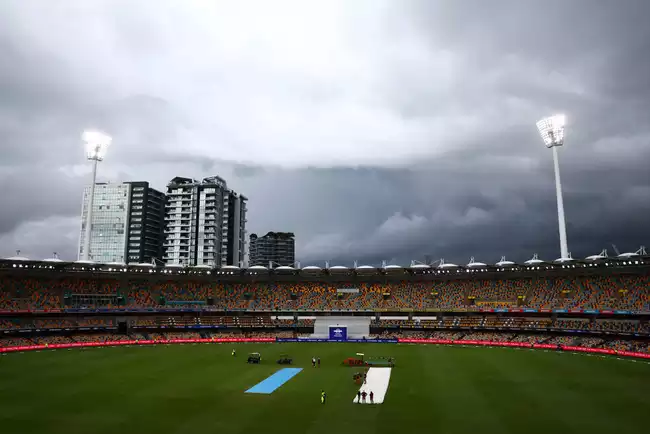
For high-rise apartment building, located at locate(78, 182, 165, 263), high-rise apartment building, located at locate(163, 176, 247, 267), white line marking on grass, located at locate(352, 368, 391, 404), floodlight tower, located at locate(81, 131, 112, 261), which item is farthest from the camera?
high-rise apartment building, located at locate(78, 182, 165, 263)

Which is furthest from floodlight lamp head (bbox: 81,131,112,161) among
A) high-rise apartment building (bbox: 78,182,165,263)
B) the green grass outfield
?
high-rise apartment building (bbox: 78,182,165,263)

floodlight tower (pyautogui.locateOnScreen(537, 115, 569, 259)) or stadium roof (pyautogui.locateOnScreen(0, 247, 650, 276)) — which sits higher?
floodlight tower (pyautogui.locateOnScreen(537, 115, 569, 259))

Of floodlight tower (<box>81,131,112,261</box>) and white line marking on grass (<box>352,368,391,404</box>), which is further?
floodlight tower (<box>81,131,112,261</box>)

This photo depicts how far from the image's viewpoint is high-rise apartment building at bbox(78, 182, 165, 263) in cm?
13488

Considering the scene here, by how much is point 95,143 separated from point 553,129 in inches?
2950

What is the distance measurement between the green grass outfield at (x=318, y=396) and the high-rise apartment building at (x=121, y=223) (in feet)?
281

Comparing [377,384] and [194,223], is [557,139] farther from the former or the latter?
[194,223]

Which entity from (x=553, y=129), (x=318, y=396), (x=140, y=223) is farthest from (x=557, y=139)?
(x=140, y=223)

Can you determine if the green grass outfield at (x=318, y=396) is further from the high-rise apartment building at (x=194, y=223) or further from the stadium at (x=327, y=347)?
the high-rise apartment building at (x=194, y=223)

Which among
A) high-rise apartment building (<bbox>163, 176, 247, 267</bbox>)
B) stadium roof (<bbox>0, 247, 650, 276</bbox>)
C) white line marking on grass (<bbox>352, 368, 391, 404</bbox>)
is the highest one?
high-rise apartment building (<bbox>163, 176, 247, 267</bbox>)

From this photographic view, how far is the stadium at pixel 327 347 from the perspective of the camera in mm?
27953

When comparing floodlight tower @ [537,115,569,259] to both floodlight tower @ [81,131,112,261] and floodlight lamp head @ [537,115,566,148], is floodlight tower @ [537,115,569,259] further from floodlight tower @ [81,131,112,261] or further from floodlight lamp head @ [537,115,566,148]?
floodlight tower @ [81,131,112,261]

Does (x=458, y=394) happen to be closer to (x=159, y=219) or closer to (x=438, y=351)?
(x=438, y=351)

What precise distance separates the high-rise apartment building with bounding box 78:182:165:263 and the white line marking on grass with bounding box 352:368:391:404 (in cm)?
11261
